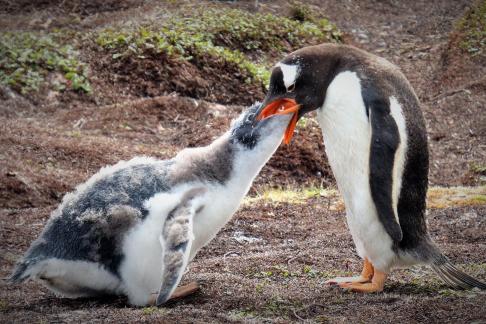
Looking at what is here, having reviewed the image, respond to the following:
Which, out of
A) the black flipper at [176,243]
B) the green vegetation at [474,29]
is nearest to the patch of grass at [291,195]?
the black flipper at [176,243]

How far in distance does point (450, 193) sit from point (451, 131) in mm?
3836

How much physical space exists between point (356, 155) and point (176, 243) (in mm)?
1145

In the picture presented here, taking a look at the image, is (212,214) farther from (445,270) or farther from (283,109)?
(445,270)

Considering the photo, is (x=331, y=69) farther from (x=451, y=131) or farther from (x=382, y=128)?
(x=451, y=131)

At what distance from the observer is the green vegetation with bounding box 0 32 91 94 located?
39.7ft

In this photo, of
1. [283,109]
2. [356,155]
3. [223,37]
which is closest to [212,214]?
[283,109]

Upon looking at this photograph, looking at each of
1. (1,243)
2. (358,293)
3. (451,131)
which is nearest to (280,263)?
(358,293)

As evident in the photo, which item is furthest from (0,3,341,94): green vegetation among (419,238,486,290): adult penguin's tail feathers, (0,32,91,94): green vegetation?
(419,238,486,290): adult penguin's tail feathers

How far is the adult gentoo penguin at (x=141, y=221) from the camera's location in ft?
13.7

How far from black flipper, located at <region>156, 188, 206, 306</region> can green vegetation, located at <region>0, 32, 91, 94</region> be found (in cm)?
832

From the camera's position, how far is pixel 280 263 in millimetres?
5273

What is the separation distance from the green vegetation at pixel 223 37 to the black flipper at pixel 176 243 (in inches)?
344

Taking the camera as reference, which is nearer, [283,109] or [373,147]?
[373,147]

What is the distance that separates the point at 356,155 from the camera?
4426 mm
